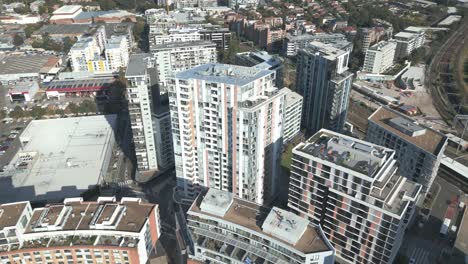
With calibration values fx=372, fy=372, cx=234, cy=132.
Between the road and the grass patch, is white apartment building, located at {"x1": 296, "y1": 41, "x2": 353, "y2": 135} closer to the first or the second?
the grass patch

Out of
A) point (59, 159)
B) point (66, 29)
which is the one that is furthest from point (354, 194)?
point (66, 29)

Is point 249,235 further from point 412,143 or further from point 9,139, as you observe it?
point 9,139

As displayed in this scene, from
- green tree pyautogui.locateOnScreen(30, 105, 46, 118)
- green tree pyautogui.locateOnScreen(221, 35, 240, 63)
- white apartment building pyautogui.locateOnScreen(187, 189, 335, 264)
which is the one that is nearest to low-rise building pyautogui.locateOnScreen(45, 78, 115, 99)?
green tree pyautogui.locateOnScreen(30, 105, 46, 118)

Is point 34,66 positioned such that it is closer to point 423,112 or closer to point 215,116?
point 215,116

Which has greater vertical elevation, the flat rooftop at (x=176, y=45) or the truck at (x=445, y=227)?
the flat rooftop at (x=176, y=45)

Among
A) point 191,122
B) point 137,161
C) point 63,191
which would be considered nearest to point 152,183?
point 137,161

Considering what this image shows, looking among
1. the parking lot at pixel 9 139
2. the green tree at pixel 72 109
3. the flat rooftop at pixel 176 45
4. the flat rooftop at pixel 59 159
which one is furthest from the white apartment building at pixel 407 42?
the parking lot at pixel 9 139

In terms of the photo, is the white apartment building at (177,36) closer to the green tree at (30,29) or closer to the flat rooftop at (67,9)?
the green tree at (30,29)
